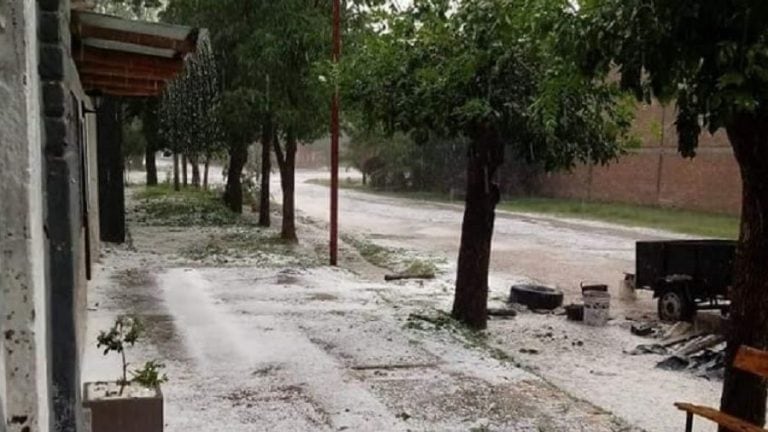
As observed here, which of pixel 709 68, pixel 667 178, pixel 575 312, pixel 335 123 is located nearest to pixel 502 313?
pixel 575 312

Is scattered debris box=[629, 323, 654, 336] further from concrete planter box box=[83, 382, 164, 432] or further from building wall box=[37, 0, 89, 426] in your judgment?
building wall box=[37, 0, 89, 426]

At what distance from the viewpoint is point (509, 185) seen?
123 feet

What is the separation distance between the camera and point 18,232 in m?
2.32

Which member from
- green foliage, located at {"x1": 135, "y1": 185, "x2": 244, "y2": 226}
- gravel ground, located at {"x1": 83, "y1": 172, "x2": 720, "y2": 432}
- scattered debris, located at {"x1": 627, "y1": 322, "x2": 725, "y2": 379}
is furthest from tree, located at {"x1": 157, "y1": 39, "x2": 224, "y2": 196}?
scattered debris, located at {"x1": 627, "y1": 322, "x2": 725, "y2": 379}

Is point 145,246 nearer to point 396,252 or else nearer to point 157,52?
point 396,252

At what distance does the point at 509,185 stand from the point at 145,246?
24.2 m

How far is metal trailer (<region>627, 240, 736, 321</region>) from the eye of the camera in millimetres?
10250

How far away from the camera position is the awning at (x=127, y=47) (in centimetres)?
458

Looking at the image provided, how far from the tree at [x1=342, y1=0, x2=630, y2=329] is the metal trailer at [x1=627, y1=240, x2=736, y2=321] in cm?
256

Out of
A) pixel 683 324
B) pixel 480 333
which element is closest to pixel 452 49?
pixel 480 333

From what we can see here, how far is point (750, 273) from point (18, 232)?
3.78 meters

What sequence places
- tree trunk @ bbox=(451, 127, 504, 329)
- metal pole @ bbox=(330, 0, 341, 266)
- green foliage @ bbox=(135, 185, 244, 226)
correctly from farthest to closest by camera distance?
green foliage @ bbox=(135, 185, 244, 226) → metal pole @ bbox=(330, 0, 341, 266) → tree trunk @ bbox=(451, 127, 504, 329)

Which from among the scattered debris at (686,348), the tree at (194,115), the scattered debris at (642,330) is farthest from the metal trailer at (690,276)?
the tree at (194,115)

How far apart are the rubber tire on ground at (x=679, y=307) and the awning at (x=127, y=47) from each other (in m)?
6.96
